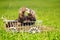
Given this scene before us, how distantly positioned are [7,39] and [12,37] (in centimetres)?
39

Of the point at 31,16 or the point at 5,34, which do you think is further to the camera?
the point at 31,16

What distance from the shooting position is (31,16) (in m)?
14.2

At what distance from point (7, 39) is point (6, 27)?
1.80 metres

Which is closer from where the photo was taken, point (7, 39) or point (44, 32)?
point (7, 39)

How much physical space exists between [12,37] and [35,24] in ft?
6.51

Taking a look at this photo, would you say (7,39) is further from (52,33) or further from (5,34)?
(52,33)

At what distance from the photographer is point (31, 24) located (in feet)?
45.7

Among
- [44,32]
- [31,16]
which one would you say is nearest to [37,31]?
[44,32]

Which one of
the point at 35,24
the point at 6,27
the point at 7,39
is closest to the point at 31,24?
the point at 35,24

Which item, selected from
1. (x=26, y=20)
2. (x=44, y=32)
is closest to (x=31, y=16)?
(x=26, y=20)

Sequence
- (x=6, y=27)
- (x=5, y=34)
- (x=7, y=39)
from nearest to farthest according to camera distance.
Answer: (x=7, y=39)
(x=5, y=34)
(x=6, y=27)

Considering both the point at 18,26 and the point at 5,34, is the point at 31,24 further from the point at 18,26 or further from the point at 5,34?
the point at 5,34

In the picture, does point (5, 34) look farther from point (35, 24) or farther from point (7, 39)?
point (35, 24)

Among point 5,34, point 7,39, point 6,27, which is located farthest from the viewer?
point 6,27
